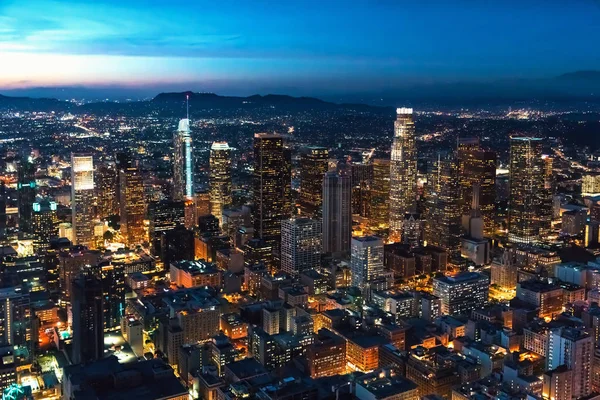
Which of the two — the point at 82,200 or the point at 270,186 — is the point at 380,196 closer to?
the point at 270,186

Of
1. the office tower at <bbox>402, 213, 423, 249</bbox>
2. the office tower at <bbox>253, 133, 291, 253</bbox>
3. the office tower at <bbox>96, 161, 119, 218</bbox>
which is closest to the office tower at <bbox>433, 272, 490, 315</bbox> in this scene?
the office tower at <bbox>402, 213, 423, 249</bbox>

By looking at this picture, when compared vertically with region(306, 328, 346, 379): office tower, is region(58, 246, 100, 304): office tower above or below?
above

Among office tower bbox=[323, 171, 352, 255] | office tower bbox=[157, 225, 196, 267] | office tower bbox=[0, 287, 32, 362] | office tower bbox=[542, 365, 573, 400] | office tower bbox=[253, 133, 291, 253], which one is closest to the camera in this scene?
office tower bbox=[542, 365, 573, 400]

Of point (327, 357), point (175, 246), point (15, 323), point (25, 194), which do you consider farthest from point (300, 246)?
point (25, 194)

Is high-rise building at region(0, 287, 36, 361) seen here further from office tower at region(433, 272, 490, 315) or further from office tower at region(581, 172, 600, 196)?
office tower at region(581, 172, 600, 196)

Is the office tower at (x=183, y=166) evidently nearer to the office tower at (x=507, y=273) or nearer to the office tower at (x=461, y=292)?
the office tower at (x=507, y=273)

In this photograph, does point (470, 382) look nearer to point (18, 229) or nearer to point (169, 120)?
point (18, 229)

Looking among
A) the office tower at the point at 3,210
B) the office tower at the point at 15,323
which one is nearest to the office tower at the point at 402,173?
the office tower at the point at 3,210
